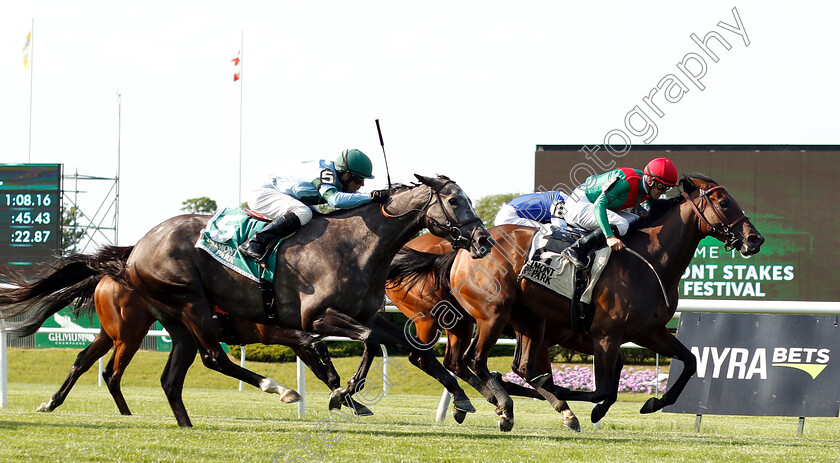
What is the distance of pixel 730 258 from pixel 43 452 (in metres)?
14.4

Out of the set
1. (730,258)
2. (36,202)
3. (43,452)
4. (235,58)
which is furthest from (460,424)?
(235,58)

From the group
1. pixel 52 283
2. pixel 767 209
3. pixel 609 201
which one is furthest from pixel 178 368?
pixel 767 209

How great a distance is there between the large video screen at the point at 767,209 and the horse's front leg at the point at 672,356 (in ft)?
32.7

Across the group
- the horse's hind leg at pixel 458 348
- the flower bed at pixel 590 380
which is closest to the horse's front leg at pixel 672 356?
the horse's hind leg at pixel 458 348

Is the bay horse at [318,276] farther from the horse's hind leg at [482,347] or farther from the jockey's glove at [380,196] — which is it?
the horse's hind leg at [482,347]

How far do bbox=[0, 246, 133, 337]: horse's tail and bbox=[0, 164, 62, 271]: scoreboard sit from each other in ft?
24.7

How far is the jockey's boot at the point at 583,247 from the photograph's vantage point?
6.29 m

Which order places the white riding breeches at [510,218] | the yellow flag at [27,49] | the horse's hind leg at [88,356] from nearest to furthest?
1. the white riding breeches at [510,218]
2. the horse's hind leg at [88,356]
3. the yellow flag at [27,49]

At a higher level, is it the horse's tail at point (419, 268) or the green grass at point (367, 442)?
the horse's tail at point (419, 268)

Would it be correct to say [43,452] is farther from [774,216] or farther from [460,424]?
[774,216]

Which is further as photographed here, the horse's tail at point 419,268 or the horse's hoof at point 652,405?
the horse's tail at point 419,268

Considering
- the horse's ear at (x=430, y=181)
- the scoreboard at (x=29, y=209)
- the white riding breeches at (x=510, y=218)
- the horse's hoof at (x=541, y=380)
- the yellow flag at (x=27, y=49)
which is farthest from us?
the yellow flag at (x=27, y=49)

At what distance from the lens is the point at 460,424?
23.0ft

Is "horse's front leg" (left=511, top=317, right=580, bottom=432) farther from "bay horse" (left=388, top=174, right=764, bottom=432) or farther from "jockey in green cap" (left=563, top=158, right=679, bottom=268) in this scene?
"jockey in green cap" (left=563, top=158, right=679, bottom=268)
